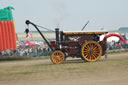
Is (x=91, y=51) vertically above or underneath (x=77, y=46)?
underneath

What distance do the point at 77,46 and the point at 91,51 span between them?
92 centimetres

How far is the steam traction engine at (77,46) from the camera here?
50.1 feet

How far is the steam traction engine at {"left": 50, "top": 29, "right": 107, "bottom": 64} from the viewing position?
15.3 metres

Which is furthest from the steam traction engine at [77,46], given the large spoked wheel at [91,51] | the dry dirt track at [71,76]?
the dry dirt track at [71,76]

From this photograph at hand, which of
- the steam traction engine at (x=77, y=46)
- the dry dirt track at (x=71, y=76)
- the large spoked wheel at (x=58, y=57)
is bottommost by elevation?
the dry dirt track at (x=71, y=76)

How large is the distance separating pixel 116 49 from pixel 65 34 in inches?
759

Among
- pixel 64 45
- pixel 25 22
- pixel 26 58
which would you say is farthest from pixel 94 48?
pixel 26 58

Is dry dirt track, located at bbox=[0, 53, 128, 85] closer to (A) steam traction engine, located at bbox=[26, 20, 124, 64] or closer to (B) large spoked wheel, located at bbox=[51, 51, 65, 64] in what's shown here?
(B) large spoked wheel, located at bbox=[51, 51, 65, 64]

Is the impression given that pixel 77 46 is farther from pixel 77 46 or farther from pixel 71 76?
pixel 71 76

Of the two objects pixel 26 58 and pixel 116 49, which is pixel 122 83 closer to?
pixel 26 58

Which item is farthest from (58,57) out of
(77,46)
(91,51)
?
(91,51)

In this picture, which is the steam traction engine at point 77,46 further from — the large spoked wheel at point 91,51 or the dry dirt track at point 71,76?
the dry dirt track at point 71,76

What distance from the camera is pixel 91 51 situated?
15.3 metres

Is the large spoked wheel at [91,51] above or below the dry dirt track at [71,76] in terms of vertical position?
above
